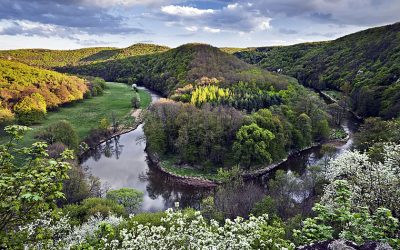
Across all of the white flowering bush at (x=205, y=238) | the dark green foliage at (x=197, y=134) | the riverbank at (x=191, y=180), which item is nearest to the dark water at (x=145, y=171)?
the riverbank at (x=191, y=180)

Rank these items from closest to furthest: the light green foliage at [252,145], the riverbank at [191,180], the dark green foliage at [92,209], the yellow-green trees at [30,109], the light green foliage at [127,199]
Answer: the dark green foliage at [92,209], the light green foliage at [127,199], the riverbank at [191,180], the light green foliage at [252,145], the yellow-green trees at [30,109]

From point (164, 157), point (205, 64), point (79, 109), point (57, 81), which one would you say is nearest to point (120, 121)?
point (79, 109)

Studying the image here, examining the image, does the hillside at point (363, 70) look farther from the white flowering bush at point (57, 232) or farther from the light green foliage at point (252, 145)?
the white flowering bush at point (57, 232)

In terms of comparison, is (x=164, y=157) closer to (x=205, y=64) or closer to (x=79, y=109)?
(x=79, y=109)

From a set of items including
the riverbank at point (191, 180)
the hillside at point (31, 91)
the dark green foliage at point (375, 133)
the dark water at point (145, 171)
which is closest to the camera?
the dark green foliage at point (375, 133)

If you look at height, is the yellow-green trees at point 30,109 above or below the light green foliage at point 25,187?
below

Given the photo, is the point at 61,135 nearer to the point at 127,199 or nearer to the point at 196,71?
the point at 127,199
